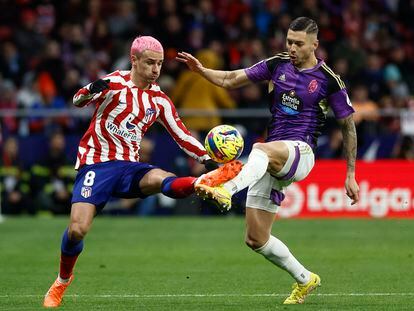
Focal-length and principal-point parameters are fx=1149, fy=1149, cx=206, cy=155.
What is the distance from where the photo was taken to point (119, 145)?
10.3 m

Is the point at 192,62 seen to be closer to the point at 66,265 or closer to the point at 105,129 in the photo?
the point at 105,129

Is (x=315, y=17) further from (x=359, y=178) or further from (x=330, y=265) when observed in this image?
(x=330, y=265)

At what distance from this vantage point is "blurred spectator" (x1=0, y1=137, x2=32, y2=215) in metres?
20.4

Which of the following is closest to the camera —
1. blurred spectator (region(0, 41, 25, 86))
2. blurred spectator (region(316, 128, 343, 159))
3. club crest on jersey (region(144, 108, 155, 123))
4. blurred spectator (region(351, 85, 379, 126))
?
club crest on jersey (region(144, 108, 155, 123))

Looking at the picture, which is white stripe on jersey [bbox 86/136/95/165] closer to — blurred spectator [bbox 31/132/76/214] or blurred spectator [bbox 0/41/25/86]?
blurred spectator [bbox 31/132/76/214]

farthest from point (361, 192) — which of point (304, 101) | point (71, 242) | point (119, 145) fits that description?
point (71, 242)

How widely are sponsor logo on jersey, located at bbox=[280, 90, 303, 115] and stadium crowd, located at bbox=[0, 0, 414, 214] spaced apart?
401 inches

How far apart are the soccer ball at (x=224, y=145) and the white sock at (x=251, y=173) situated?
0.15m

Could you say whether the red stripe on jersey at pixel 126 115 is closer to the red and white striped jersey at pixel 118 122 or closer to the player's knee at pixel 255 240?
the red and white striped jersey at pixel 118 122

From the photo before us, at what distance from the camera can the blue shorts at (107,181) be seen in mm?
10094

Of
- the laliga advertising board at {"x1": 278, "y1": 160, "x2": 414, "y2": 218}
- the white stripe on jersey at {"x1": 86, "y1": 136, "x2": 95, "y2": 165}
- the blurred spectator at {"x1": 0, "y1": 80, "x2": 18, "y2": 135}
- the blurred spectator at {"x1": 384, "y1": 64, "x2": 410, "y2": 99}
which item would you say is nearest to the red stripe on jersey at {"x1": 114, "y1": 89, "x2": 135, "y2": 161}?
the white stripe on jersey at {"x1": 86, "y1": 136, "x2": 95, "y2": 165}

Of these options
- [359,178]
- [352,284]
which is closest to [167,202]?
[359,178]

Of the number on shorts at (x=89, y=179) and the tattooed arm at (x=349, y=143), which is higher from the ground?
the tattooed arm at (x=349, y=143)

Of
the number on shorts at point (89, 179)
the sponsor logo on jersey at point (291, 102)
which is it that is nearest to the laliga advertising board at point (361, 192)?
the sponsor logo on jersey at point (291, 102)
